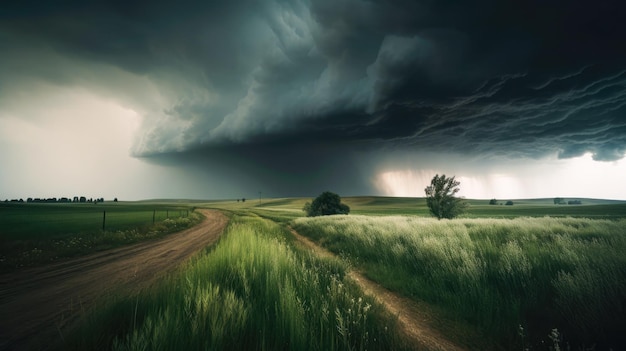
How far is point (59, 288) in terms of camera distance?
761 centimetres

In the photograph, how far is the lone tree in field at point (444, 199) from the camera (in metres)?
38.7

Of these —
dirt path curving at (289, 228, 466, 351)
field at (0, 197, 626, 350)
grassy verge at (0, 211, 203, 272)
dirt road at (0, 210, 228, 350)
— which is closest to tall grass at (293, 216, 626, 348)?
field at (0, 197, 626, 350)

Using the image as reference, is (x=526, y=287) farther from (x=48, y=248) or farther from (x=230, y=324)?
(x=48, y=248)

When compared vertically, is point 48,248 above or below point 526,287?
below

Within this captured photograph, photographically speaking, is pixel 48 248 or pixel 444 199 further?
pixel 444 199

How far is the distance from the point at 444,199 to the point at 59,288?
1672 inches

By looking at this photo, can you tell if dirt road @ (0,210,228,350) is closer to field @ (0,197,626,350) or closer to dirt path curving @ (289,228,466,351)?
field @ (0,197,626,350)

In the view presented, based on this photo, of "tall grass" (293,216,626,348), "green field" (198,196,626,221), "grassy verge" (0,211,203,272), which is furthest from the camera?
"green field" (198,196,626,221)

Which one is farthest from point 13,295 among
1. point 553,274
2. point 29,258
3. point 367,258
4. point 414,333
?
point 553,274

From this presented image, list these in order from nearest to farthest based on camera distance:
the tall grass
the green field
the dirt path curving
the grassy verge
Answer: the tall grass
the dirt path curving
the grassy verge
the green field

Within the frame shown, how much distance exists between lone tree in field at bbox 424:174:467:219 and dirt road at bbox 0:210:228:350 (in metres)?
37.8

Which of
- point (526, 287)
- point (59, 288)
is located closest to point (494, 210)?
point (526, 287)

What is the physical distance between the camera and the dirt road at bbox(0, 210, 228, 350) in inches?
182

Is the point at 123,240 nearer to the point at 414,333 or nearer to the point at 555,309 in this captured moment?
the point at 414,333
